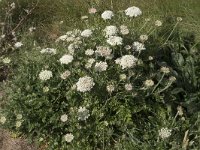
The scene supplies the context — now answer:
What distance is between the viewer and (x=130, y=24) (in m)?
3.68

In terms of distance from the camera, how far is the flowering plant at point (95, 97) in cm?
299

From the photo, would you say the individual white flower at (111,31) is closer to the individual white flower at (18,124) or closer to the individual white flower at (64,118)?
the individual white flower at (64,118)

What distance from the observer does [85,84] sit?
282cm

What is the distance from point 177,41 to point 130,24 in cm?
40

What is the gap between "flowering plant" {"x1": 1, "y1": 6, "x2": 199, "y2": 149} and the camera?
9.81ft

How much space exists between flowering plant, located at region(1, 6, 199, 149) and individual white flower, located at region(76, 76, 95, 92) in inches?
1.0

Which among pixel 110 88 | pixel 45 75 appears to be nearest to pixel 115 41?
pixel 110 88

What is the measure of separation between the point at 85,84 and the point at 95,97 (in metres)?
0.24

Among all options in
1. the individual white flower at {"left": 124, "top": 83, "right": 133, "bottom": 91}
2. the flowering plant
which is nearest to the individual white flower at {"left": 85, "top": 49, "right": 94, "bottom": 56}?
the flowering plant

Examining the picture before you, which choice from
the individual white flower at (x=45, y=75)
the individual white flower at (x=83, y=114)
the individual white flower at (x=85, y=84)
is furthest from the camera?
the individual white flower at (x=45, y=75)

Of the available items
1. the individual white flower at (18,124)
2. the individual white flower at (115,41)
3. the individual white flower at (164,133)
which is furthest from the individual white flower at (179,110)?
the individual white flower at (18,124)

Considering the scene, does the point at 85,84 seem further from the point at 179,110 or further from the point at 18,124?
the point at 179,110

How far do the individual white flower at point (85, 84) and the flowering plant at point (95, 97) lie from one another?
27 millimetres

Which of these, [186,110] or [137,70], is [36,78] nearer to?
[137,70]
